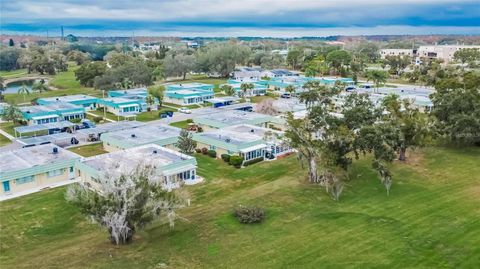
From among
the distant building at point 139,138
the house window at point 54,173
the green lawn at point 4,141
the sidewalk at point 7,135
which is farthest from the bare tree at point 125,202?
the sidewalk at point 7,135

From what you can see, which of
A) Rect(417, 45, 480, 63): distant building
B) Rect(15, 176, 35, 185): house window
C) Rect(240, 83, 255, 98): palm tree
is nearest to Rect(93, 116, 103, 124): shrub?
Rect(15, 176, 35, 185): house window

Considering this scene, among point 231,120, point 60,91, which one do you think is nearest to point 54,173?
point 231,120

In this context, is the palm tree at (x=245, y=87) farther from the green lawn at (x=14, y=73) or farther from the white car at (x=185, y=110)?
the green lawn at (x=14, y=73)

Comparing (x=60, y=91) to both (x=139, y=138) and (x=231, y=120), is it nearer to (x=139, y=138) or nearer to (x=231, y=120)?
(x=231, y=120)

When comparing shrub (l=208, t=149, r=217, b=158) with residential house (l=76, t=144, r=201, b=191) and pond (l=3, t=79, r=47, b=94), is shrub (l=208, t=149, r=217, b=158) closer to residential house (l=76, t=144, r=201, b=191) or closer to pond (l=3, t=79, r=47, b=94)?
residential house (l=76, t=144, r=201, b=191)

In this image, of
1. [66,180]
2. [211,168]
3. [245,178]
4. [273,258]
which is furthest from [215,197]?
[66,180]
